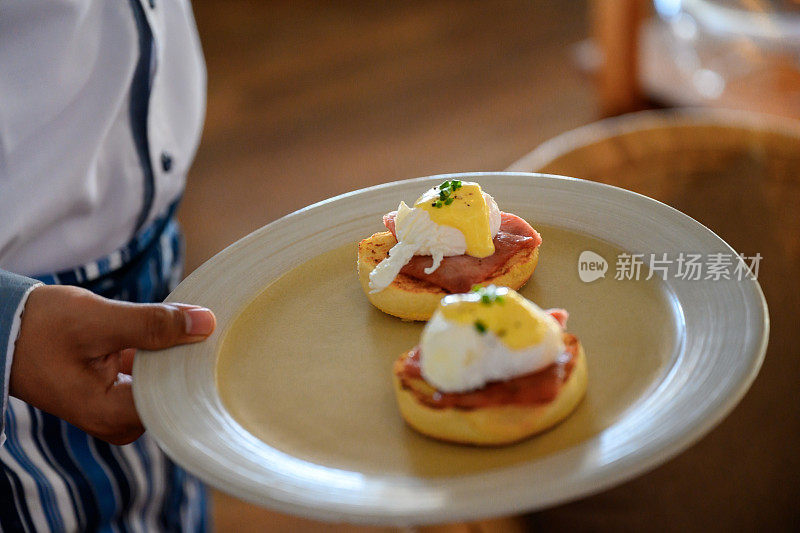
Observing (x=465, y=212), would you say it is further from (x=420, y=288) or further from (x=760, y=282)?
(x=760, y=282)

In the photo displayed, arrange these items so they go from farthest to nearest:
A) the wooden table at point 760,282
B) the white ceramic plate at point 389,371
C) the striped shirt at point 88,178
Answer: the wooden table at point 760,282
the striped shirt at point 88,178
the white ceramic plate at point 389,371

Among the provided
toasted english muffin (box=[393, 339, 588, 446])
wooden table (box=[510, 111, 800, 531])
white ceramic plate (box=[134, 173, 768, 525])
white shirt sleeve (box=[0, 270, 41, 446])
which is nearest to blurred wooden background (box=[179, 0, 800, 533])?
wooden table (box=[510, 111, 800, 531])

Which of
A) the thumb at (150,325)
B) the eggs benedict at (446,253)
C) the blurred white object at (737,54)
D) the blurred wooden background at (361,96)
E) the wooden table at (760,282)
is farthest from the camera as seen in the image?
the blurred wooden background at (361,96)

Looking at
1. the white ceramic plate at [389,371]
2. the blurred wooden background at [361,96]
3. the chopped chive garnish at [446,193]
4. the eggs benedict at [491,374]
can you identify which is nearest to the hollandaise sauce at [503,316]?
the eggs benedict at [491,374]

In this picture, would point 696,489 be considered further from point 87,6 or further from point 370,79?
point 370,79

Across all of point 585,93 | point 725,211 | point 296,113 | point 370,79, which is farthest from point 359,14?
point 725,211

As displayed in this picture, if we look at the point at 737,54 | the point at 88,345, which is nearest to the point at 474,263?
the point at 88,345

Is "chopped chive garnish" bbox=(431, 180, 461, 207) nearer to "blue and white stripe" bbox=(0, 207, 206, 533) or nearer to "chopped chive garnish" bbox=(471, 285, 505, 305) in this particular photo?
"chopped chive garnish" bbox=(471, 285, 505, 305)

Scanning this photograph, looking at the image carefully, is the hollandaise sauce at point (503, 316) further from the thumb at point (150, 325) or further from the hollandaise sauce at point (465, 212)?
the thumb at point (150, 325)
